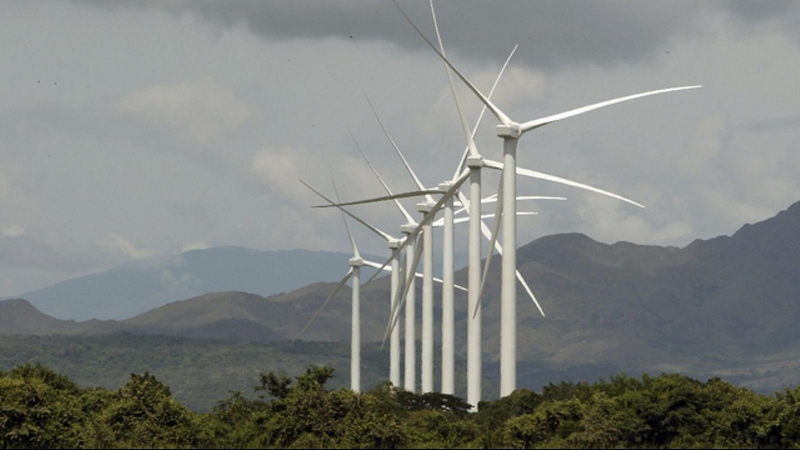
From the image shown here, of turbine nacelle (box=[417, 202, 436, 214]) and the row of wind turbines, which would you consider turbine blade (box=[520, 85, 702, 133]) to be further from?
turbine nacelle (box=[417, 202, 436, 214])

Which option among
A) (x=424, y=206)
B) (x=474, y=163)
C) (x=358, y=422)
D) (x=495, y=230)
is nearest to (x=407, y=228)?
(x=424, y=206)

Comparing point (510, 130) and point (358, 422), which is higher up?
point (510, 130)

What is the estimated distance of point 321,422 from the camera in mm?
68062

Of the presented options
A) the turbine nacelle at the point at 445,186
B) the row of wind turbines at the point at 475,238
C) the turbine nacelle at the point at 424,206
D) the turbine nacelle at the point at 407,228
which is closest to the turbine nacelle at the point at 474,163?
the row of wind turbines at the point at 475,238

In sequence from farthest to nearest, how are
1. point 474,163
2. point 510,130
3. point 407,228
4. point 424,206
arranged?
point 407,228, point 424,206, point 474,163, point 510,130

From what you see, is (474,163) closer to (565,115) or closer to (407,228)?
(565,115)

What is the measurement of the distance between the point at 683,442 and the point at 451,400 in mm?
35123

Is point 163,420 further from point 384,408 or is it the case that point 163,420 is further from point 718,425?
point 718,425

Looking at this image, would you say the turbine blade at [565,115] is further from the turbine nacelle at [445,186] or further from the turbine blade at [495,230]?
the turbine nacelle at [445,186]

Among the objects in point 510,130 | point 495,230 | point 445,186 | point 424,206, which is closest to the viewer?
point 495,230

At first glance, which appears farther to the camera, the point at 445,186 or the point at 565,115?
the point at 445,186

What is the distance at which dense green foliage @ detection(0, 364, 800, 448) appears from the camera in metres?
67.8

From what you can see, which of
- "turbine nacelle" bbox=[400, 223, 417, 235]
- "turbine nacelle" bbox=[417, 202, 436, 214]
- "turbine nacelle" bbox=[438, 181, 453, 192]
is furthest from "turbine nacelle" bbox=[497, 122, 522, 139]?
"turbine nacelle" bbox=[400, 223, 417, 235]

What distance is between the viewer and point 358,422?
6769 centimetres
